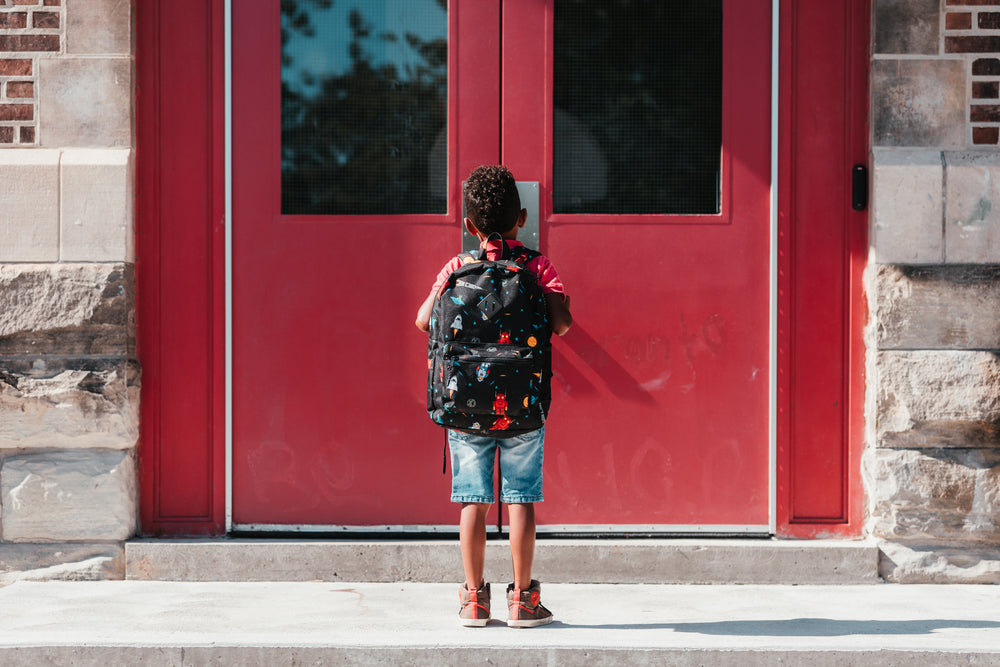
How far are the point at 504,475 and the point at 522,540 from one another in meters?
0.22

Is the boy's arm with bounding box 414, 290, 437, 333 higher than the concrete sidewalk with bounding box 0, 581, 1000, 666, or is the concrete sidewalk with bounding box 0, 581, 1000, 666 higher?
the boy's arm with bounding box 414, 290, 437, 333

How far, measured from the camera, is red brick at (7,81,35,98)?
3990 mm

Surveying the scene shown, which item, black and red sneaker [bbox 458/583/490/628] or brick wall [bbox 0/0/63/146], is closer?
black and red sneaker [bbox 458/583/490/628]

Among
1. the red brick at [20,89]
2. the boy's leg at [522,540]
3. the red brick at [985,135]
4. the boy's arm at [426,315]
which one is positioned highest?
the red brick at [20,89]

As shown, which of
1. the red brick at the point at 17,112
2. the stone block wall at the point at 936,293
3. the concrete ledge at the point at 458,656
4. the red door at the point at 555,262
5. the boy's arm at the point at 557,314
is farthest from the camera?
the red door at the point at 555,262

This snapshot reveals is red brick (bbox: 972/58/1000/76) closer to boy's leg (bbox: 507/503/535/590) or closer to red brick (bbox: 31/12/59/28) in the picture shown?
boy's leg (bbox: 507/503/535/590)

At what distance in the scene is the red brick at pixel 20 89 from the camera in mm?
3990

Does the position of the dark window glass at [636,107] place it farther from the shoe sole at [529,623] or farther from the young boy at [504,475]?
the shoe sole at [529,623]

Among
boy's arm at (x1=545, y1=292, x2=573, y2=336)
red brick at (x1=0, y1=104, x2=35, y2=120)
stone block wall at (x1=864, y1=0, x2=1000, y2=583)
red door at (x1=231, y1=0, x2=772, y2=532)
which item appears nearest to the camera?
boy's arm at (x1=545, y1=292, x2=573, y2=336)

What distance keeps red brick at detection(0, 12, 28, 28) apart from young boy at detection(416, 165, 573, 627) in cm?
213

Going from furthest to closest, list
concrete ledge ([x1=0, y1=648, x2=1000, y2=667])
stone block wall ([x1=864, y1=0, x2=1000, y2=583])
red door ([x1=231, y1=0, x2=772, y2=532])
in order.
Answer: red door ([x1=231, y1=0, x2=772, y2=532]) → stone block wall ([x1=864, y1=0, x2=1000, y2=583]) → concrete ledge ([x1=0, y1=648, x2=1000, y2=667])

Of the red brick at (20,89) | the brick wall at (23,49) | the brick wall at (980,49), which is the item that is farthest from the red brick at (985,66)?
the red brick at (20,89)

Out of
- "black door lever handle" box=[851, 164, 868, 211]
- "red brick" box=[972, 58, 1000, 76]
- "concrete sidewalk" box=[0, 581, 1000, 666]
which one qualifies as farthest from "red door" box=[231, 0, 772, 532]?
"red brick" box=[972, 58, 1000, 76]

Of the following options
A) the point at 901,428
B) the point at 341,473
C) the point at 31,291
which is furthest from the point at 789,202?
the point at 31,291
